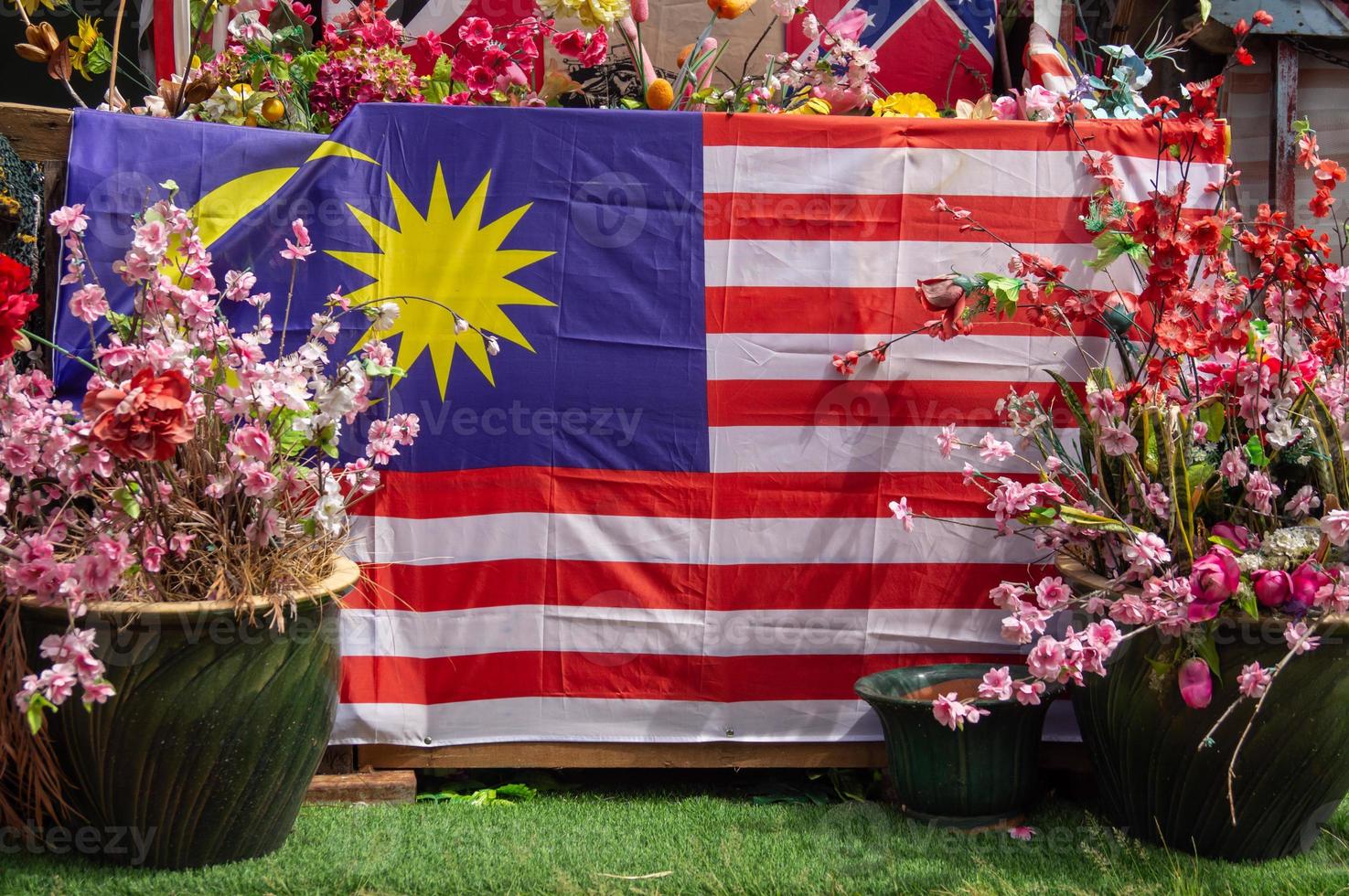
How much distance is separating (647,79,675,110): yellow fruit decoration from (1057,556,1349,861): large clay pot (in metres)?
1.99

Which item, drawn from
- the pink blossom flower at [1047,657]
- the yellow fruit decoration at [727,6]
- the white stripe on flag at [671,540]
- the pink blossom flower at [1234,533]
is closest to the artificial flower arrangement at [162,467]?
the white stripe on flag at [671,540]

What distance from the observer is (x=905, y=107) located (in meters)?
3.86

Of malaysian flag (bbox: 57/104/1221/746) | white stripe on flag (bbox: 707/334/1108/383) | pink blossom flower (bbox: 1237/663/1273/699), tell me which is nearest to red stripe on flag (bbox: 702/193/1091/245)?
malaysian flag (bbox: 57/104/1221/746)

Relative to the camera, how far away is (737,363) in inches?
138

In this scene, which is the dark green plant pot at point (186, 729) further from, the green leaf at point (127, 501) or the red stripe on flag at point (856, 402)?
the red stripe on flag at point (856, 402)

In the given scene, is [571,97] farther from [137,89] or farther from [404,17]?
[137,89]

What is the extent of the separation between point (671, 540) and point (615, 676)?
16.7 inches

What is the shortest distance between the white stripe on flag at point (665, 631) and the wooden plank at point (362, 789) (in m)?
0.35

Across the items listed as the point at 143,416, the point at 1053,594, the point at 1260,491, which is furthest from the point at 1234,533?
the point at 143,416

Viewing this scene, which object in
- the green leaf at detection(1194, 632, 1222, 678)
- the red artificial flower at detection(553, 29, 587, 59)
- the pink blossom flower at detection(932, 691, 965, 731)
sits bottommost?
the pink blossom flower at detection(932, 691, 965, 731)

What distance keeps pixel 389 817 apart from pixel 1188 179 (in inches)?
114

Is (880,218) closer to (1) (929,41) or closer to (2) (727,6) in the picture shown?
(2) (727,6)

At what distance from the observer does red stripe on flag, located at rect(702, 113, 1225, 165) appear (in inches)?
138

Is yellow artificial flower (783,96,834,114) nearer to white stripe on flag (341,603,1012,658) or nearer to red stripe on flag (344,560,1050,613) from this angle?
red stripe on flag (344,560,1050,613)
